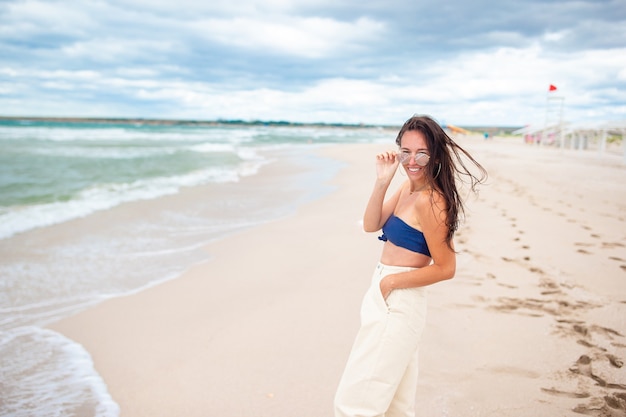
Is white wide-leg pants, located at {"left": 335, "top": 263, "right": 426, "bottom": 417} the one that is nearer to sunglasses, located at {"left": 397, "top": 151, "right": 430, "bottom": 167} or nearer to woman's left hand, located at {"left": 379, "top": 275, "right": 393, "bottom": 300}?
woman's left hand, located at {"left": 379, "top": 275, "right": 393, "bottom": 300}

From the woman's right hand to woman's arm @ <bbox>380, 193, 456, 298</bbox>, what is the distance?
0.88 feet

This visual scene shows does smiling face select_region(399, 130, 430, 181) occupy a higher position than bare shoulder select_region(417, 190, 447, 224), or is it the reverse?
smiling face select_region(399, 130, 430, 181)

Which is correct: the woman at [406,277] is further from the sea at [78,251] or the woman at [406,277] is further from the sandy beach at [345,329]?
the sea at [78,251]

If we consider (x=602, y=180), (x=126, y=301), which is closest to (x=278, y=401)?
(x=126, y=301)

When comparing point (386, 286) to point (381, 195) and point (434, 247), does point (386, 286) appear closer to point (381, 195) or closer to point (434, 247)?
point (434, 247)

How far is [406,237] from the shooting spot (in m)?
2.07

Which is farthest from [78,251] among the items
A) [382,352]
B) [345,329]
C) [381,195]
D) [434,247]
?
[434,247]

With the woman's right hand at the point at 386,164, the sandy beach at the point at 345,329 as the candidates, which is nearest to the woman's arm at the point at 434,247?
the woman's right hand at the point at 386,164

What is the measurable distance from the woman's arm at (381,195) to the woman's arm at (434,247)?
24 cm

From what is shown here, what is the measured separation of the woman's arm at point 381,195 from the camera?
2182mm

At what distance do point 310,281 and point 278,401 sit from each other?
7.48ft

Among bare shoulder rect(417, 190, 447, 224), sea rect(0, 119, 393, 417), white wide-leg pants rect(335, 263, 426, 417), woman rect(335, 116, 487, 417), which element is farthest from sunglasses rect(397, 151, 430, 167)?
sea rect(0, 119, 393, 417)

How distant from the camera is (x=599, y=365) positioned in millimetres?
3252

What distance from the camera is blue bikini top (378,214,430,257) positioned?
6.69ft
